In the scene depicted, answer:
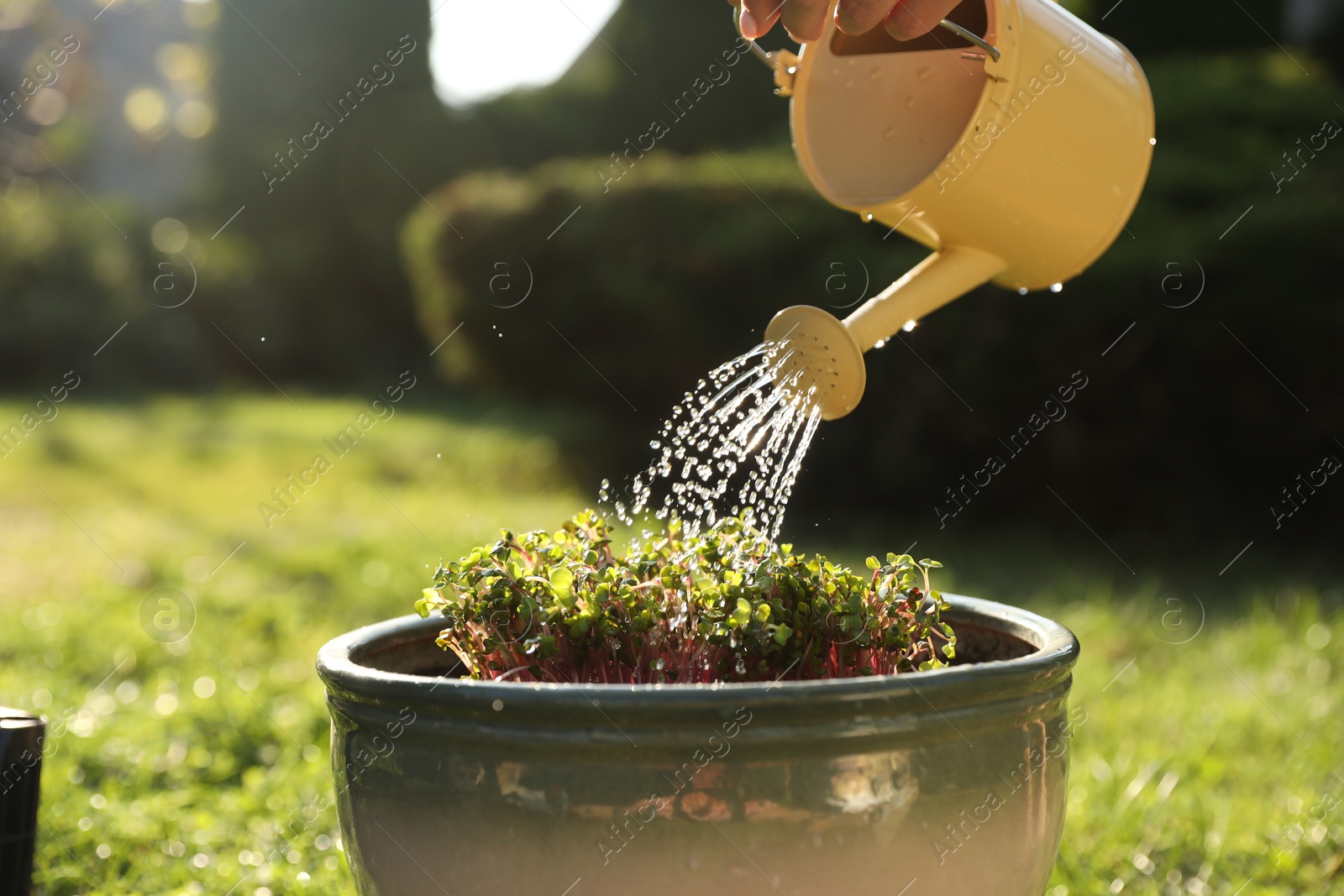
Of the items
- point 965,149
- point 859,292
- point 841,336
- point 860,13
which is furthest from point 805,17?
point 859,292

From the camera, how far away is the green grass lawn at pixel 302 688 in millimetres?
2672

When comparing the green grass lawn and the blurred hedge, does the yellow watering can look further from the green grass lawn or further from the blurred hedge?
the blurred hedge

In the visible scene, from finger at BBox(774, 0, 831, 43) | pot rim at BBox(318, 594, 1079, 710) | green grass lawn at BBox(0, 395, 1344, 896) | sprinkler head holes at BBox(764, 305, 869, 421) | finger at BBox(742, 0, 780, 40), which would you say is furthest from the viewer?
green grass lawn at BBox(0, 395, 1344, 896)

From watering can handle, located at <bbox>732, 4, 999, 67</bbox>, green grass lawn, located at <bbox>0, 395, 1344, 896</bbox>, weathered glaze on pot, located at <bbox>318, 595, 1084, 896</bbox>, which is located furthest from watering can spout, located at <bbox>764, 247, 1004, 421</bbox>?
green grass lawn, located at <bbox>0, 395, 1344, 896</bbox>

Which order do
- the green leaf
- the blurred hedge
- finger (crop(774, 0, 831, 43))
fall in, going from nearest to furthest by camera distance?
the green leaf < finger (crop(774, 0, 831, 43)) < the blurred hedge

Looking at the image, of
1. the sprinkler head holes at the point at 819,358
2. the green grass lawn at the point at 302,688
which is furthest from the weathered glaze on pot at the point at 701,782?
the green grass lawn at the point at 302,688

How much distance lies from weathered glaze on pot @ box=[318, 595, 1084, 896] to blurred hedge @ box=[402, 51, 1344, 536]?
443 centimetres

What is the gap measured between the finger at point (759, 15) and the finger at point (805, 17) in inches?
4.6

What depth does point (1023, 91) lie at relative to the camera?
5.49 feet

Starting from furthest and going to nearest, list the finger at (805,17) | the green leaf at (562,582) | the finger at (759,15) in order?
the finger at (759,15) < the finger at (805,17) < the green leaf at (562,582)

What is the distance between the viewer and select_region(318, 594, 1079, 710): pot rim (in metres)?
1.22

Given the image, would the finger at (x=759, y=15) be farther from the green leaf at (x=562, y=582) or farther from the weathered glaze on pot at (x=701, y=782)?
the weathered glaze on pot at (x=701, y=782)

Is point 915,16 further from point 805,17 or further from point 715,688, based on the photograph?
point 715,688

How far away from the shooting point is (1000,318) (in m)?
5.60
